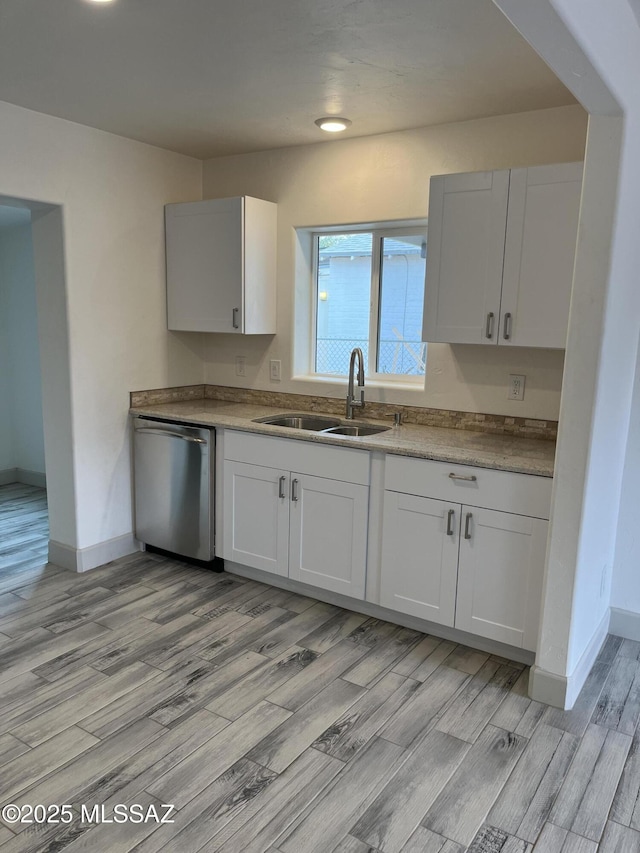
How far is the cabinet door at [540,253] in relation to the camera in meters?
2.68

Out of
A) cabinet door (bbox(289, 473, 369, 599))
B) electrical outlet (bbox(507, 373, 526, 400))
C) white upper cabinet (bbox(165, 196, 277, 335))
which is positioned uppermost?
white upper cabinet (bbox(165, 196, 277, 335))

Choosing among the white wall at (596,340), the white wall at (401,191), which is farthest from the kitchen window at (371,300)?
the white wall at (596,340)

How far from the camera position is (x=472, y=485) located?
271 cm

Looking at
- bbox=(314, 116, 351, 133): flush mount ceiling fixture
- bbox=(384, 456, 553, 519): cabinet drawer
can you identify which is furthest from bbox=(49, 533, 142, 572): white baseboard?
bbox=(314, 116, 351, 133): flush mount ceiling fixture

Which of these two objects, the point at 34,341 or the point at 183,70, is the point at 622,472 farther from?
the point at 34,341

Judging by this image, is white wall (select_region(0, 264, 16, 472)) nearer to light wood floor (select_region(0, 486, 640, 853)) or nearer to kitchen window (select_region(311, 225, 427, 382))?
light wood floor (select_region(0, 486, 640, 853))

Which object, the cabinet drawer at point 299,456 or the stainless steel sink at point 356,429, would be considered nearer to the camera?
the cabinet drawer at point 299,456

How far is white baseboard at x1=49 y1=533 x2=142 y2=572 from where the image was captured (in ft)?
12.0

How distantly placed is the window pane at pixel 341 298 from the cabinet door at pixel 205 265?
554mm

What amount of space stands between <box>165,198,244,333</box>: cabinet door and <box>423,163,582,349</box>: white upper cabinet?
1221 mm

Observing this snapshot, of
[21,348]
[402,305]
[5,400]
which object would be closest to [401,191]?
[402,305]

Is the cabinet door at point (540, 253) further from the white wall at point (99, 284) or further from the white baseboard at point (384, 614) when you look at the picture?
the white wall at point (99, 284)

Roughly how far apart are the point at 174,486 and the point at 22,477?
262 centimetres

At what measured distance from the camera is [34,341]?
5.34 metres
